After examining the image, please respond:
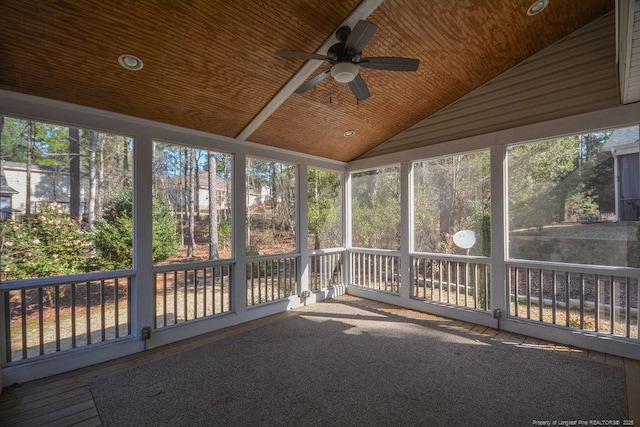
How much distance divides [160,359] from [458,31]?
487cm

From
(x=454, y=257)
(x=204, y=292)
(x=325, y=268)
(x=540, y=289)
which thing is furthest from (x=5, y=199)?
(x=540, y=289)

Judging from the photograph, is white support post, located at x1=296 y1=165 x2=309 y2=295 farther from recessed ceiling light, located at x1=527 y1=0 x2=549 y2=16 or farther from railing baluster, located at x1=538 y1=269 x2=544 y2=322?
recessed ceiling light, located at x1=527 y1=0 x2=549 y2=16

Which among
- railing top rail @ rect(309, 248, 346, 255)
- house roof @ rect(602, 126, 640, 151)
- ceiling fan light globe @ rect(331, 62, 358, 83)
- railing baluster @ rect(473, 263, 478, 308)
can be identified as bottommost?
railing baluster @ rect(473, 263, 478, 308)

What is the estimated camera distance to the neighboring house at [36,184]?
9.36ft

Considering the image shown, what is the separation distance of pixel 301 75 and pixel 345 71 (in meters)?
0.93

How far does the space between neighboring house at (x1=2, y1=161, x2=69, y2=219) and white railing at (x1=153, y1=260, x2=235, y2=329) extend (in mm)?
1287

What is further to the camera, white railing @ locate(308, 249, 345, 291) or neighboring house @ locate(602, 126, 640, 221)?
white railing @ locate(308, 249, 345, 291)

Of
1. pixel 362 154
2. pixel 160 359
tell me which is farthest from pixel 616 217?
pixel 160 359

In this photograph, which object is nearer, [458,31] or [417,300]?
[458,31]

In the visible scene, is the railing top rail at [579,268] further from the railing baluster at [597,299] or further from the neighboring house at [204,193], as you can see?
the neighboring house at [204,193]

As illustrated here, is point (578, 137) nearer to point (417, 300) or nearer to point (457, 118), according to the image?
point (457, 118)

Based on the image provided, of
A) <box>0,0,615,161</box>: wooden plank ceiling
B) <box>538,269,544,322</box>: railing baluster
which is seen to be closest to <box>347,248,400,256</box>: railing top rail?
<box>538,269,544,322</box>: railing baluster

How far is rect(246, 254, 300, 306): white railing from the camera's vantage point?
4.74m

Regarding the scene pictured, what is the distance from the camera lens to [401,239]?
524cm
